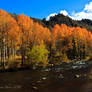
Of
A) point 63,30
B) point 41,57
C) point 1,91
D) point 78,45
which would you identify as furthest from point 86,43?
point 1,91

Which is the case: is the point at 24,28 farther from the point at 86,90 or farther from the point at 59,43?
the point at 86,90

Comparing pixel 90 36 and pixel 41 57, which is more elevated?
pixel 90 36

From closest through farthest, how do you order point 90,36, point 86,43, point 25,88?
point 25,88 → point 86,43 → point 90,36

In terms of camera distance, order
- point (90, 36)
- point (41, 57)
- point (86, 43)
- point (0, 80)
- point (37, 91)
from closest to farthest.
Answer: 1. point (37, 91)
2. point (0, 80)
3. point (41, 57)
4. point (86, 43)
5. point (90, 36)

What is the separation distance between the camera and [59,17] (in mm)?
174250

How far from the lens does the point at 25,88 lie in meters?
18.8

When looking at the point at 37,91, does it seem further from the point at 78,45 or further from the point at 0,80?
the point at 78,45

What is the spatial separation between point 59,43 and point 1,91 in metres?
39.3

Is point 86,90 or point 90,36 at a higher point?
point 90,36

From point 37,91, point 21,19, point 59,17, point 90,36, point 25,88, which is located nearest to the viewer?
point 37,91

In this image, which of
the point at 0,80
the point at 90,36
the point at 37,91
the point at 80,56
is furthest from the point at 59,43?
the point at 37,91

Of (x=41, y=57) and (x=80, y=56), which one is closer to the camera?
(x=41, y=57)

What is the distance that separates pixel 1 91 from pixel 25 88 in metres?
3.12

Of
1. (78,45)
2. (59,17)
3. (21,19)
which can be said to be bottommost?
(78,45)
